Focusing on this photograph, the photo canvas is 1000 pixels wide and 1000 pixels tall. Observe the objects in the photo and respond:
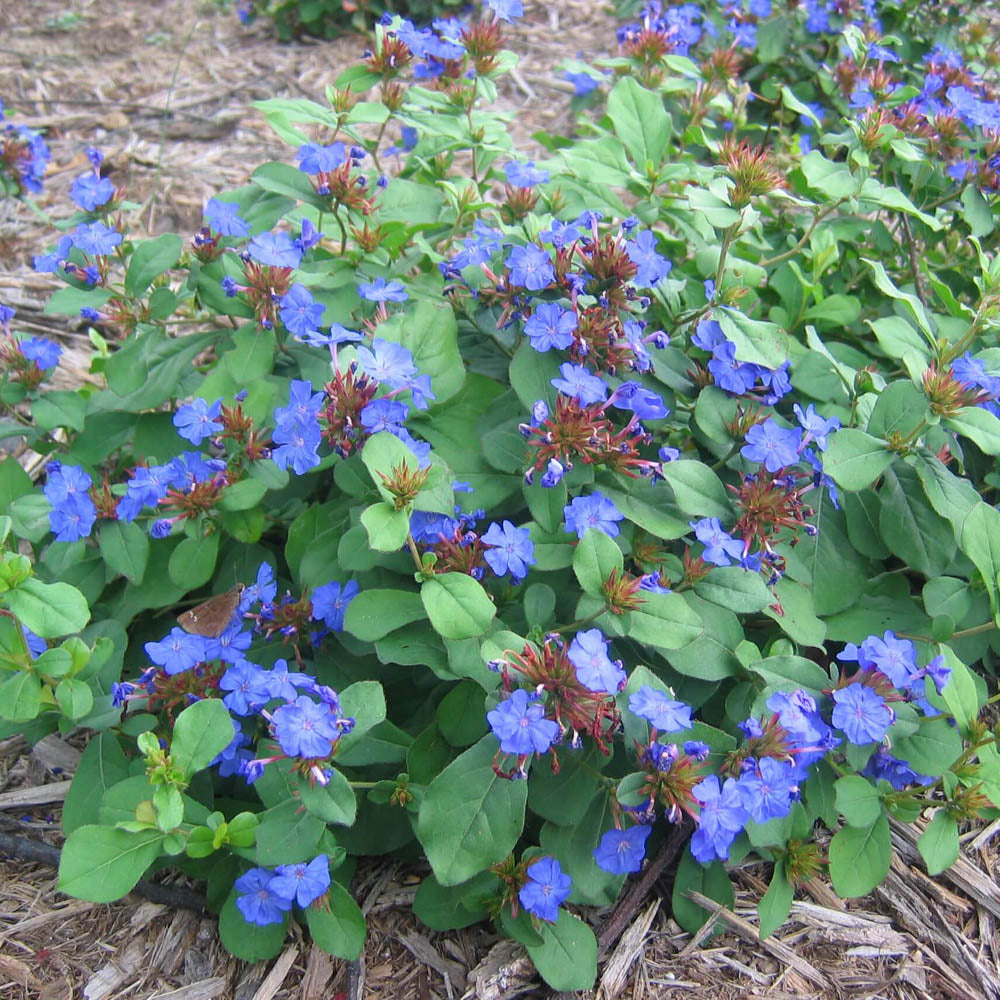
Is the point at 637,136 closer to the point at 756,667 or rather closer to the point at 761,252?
the point at 761,252

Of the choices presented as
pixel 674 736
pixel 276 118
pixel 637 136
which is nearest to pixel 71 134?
pixel 276 118

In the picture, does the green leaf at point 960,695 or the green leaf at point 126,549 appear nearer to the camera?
the green leaf at point 960,695

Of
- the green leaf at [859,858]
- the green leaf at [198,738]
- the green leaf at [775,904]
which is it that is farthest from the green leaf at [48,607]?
the green leaf at [859,858]

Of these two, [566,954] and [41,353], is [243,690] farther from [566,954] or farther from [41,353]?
[41,353]

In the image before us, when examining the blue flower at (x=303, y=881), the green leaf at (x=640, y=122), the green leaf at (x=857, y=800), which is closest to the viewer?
the blue flower at (x=303, y=881)

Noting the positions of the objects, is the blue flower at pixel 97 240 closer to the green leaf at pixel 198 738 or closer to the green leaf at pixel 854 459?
the green leaf at pixel 198 738

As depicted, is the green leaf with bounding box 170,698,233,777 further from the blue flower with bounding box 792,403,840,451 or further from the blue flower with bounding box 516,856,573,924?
the blue flower with bounding box 792,403,840,451

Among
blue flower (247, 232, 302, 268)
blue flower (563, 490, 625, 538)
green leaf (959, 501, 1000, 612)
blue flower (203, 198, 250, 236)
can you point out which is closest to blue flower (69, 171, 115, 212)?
blue flower (203, 198, 250, 236)
